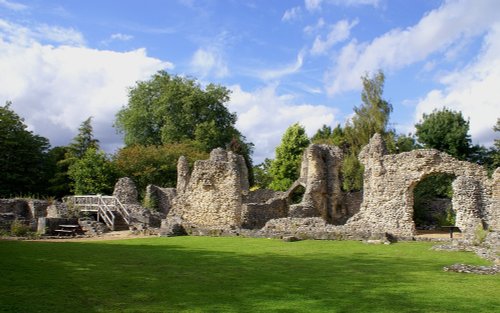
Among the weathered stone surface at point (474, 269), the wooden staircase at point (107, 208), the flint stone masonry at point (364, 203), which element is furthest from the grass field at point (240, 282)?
the wooden staircase at point (107, 208)

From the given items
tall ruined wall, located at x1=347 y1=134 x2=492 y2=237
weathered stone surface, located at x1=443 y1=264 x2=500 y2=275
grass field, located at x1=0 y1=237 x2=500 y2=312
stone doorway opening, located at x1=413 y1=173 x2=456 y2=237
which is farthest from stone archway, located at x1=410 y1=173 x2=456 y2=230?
weathered stone surface, located at x1=443 y1=264 x2=500 y2=275

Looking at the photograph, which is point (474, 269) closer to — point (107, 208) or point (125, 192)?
point (107, 208)

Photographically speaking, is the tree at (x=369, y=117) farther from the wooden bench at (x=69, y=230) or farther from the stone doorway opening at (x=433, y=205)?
the wooden bench at (x=69, y=230)

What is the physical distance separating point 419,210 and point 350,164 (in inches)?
386

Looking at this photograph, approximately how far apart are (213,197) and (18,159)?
71.4 feet

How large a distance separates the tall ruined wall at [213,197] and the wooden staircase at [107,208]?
367 cm

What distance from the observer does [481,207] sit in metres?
21.1

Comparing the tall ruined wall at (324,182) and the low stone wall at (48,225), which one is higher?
the tall ruined wall at (324,182)

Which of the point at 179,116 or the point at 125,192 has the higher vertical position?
the point at 179,116

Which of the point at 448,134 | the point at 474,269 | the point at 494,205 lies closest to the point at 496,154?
the point at 448,134

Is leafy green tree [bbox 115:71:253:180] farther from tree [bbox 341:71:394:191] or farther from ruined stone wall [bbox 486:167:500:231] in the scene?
ruined stone wall [bbox 486:167:500:231]

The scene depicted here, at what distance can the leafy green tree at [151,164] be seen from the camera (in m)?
40.2

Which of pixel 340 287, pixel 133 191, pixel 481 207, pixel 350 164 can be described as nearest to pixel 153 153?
pixel 133 191

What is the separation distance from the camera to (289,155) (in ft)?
159
